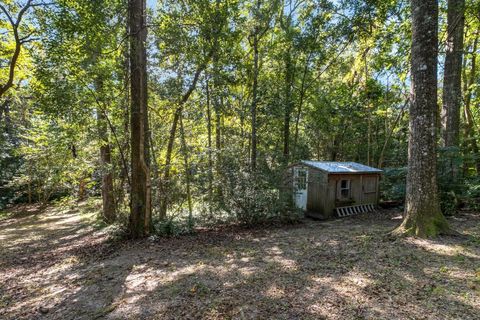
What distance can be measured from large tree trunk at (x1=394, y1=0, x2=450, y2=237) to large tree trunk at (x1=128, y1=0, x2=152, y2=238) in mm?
5753

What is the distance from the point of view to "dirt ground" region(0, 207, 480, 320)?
9.41ft

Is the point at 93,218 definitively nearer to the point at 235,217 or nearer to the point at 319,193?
the point at 235,217

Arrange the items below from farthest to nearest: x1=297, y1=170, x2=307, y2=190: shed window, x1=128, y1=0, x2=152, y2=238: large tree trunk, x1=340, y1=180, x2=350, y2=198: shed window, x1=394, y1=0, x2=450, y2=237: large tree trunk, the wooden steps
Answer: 1. x1=340, y1=180, x2=350, y2=198: shed window
2. the wooden steps
3. x1=297, y1=170, x2=307, y2=190: shed window
4. x1=128, y1=0, x2=152, y2=238: large tree trunk
5. x1=394, y1=0, x2=450, y2=237: large tree trunk

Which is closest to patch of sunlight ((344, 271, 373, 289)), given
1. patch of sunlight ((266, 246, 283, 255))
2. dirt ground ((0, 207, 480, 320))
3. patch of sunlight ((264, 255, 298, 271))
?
dirt ground ((0, 207, 480, 320))

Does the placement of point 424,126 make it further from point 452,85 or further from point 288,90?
point 288,90

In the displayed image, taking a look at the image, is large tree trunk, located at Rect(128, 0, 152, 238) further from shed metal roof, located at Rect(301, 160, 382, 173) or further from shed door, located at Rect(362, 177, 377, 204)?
shed door, located at Rect(362, 177, 377, 204)

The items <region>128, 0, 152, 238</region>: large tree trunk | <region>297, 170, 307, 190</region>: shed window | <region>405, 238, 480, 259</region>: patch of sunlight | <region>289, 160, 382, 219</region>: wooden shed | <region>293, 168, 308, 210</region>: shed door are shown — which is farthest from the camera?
<region>289, 160, 382, 219</region>: wooden shed

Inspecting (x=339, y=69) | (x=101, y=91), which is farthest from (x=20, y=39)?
(x=339, y=69)

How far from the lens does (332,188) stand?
9398 millimetres

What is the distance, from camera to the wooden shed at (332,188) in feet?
30.4

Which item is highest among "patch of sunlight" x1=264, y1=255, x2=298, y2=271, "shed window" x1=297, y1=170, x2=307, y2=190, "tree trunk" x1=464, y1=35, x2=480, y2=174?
"tree trunk" x1=464, y1=35, x2=480, y2=174

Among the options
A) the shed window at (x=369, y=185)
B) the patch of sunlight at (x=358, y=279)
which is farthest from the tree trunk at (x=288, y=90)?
the patch of sunlight at (x=358, y=279)

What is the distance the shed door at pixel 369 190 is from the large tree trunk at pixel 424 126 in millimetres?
5740

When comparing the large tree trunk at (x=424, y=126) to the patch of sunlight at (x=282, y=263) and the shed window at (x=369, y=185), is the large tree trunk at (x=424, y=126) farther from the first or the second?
the shed window at (x=369, y=185)
